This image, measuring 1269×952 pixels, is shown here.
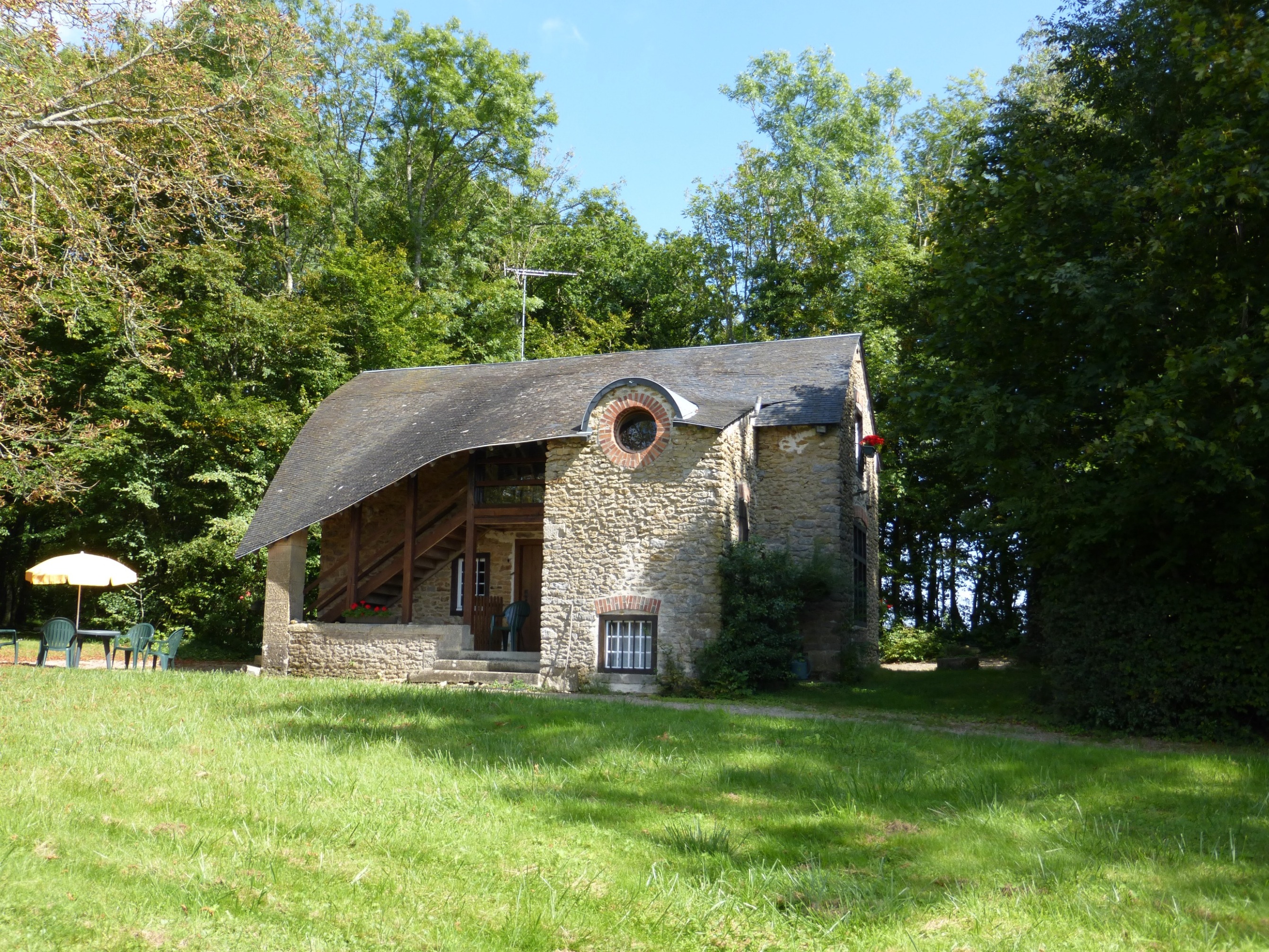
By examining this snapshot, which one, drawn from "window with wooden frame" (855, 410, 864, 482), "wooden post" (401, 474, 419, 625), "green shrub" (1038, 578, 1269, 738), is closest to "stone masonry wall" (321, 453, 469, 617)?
"wooden post" (401, 474, 419, 625)

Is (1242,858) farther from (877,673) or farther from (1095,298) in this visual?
(877,673)

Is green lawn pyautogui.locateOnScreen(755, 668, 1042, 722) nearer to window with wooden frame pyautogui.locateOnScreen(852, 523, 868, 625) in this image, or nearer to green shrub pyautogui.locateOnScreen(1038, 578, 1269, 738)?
green shrub pyautogui.locateOnScreen(1038, 578, 1269, 738)

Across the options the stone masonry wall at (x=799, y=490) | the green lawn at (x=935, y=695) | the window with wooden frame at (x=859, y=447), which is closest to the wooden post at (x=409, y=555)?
the stone masonry wall at (x=799, y=490)

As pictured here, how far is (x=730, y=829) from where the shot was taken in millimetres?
6242

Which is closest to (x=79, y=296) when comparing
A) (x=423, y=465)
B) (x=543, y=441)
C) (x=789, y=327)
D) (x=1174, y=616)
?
(x=423, y=465)

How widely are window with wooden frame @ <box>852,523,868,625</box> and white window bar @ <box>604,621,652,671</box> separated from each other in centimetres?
498

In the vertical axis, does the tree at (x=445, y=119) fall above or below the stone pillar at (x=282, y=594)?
above

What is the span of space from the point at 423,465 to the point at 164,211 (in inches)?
265

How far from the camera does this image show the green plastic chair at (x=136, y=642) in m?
16.8

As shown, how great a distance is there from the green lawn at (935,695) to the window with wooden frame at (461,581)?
722cm

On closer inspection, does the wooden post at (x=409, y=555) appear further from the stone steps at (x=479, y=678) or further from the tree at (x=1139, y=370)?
the tree at (x=1139, y=370)

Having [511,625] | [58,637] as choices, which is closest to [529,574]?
[511,625]

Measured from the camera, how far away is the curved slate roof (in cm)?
1786

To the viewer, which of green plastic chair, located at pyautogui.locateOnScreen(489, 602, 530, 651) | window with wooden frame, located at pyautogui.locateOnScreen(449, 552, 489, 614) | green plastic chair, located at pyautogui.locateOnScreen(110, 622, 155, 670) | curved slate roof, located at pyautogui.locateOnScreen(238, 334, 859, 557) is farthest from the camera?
window with wooden frame, located at pyautogui.locateOnScreen(449, 552, 489, 614)
